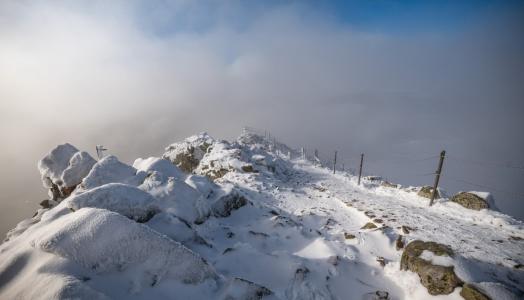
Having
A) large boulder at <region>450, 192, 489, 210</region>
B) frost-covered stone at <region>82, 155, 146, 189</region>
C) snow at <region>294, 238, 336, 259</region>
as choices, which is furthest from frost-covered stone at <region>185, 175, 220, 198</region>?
large boulder at <region>450, 192, 489, 210</region>

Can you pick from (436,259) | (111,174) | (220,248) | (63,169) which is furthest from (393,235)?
(63,169)

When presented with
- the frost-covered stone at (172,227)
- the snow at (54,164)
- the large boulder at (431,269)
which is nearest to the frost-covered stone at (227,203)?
the frost-covered stone at (172,227)

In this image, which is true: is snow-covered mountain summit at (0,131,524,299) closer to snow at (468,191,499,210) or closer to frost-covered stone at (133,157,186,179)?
frost-covered stone at (133,157,186,179)

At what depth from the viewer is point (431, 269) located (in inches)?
287

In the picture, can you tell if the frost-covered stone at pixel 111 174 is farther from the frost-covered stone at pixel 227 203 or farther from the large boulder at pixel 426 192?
the large boulder at pixel 426 192

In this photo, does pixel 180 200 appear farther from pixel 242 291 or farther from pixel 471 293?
pixel 471 293

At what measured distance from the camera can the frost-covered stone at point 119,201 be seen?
7.83m

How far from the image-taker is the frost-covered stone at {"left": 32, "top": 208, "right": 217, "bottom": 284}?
5277mm

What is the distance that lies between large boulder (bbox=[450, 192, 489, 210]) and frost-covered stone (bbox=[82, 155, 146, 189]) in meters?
24.8

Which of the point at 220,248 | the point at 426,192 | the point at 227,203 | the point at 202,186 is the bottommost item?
the point at 426,192

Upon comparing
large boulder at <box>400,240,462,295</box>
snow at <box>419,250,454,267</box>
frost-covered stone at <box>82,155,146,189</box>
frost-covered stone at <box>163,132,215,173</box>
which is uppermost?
frost-covered stone at <box>82,155,146,189</box>

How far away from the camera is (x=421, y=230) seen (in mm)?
13203

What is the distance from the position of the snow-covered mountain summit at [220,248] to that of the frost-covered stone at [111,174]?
0.07 m

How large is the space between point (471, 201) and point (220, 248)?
20771 millimetres
